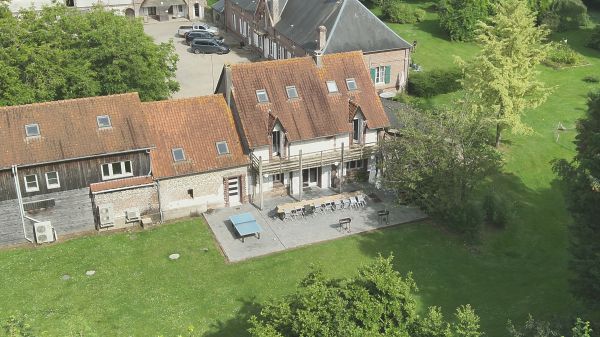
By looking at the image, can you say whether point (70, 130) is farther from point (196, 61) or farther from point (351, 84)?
point (196, 61)

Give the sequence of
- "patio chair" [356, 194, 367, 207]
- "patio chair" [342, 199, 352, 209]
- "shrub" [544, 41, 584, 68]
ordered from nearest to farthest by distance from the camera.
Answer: "patio chair" [342, 199, 352, 209]
"patio chair" [356, 194, 367, 207]
"shrub" [544, 41, 584, 68]

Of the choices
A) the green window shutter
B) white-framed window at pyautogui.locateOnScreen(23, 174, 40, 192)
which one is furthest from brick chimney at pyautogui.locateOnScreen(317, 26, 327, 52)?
white-framed window at pyautogui.locateOnScreen(23, 174, 40, 192)

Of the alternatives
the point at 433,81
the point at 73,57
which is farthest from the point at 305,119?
the point at 433,81

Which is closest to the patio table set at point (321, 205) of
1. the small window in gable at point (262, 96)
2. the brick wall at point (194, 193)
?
the brick wall at point (194, 193)

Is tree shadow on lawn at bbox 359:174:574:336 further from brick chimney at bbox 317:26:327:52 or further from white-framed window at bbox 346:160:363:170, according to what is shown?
brick chimney at bbox 317:26:327:52

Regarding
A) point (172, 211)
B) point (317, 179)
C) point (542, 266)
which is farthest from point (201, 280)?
point (542, 266)

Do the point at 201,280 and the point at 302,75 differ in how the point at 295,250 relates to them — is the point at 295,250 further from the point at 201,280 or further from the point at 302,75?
the point at 302,75

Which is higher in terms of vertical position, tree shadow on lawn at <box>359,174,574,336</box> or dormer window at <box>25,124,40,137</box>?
dormer window at <box>25,124,40,137</box>

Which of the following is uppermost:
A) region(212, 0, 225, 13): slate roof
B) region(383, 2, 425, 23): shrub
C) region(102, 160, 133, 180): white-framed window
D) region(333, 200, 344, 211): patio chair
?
region(212, 0, 225, 13): slate roof
